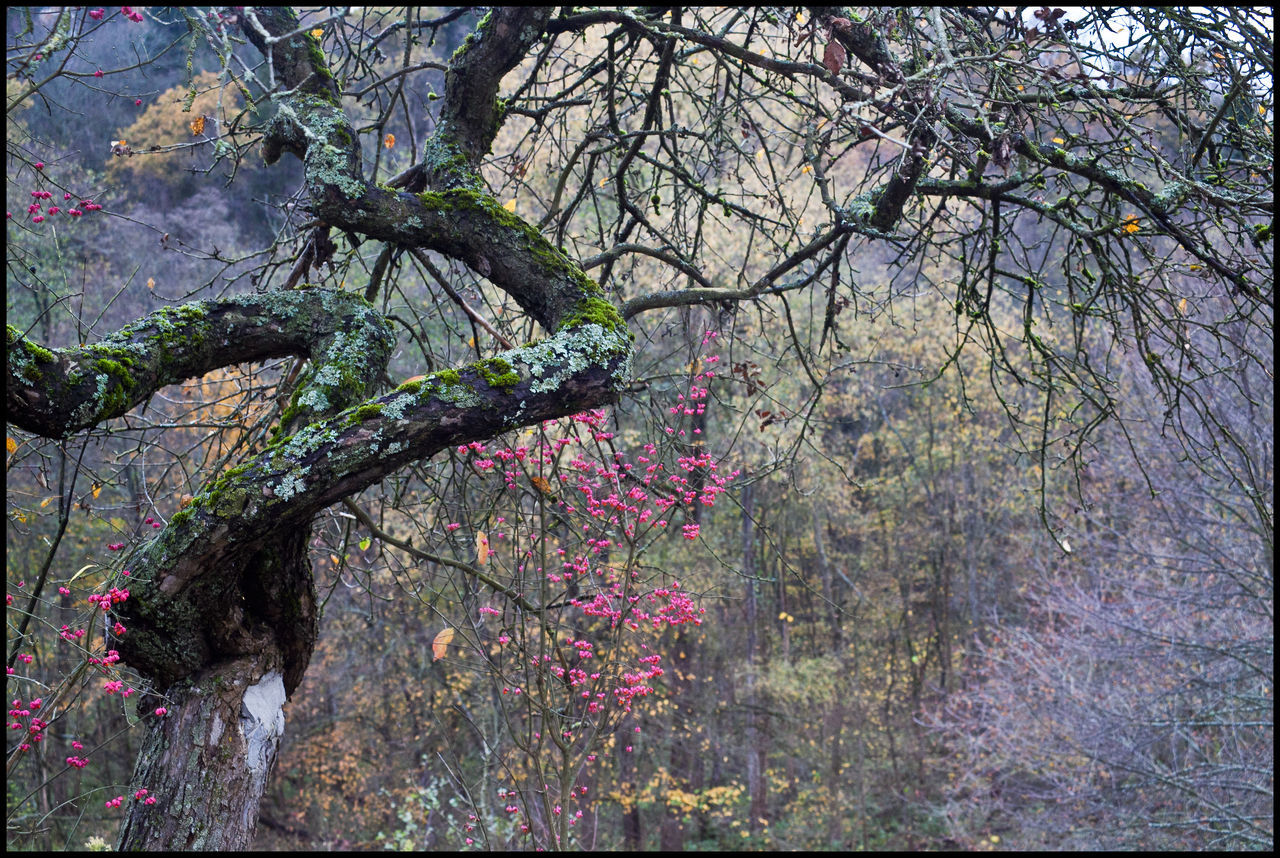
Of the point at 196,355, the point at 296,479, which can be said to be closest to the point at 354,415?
the point at 296,479

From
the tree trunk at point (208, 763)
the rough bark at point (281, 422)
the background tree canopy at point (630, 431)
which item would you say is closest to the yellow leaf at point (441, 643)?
the background tree canopy at point (630, 431)

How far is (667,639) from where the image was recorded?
11.0 m

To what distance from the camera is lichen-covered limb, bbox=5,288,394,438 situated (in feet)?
5.71

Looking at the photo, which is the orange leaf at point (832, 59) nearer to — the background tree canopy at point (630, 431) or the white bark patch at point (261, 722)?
the background tree canopy at point (630, 431)

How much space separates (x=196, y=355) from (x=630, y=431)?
7.80m

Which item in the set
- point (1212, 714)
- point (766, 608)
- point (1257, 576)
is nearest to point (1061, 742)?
point (1212, 714)

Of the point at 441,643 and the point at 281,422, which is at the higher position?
the point at 281,422

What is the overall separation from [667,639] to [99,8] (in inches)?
376

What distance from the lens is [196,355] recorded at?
213 cm

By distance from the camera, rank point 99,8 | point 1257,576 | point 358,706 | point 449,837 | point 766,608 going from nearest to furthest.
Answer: point 99,8
point 1257,576
point 449,837
point 358,706
point 766,608

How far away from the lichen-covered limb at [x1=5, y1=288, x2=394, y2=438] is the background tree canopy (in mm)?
13

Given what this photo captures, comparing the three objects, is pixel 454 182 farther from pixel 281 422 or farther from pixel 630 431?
pixel 630 431

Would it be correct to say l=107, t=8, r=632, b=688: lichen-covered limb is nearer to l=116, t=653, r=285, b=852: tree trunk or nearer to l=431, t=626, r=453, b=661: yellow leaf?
l=116, t=653, r=285, b=852: tree trunk

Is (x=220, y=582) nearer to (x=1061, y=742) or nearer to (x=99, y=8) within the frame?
(x=99, y=8)
